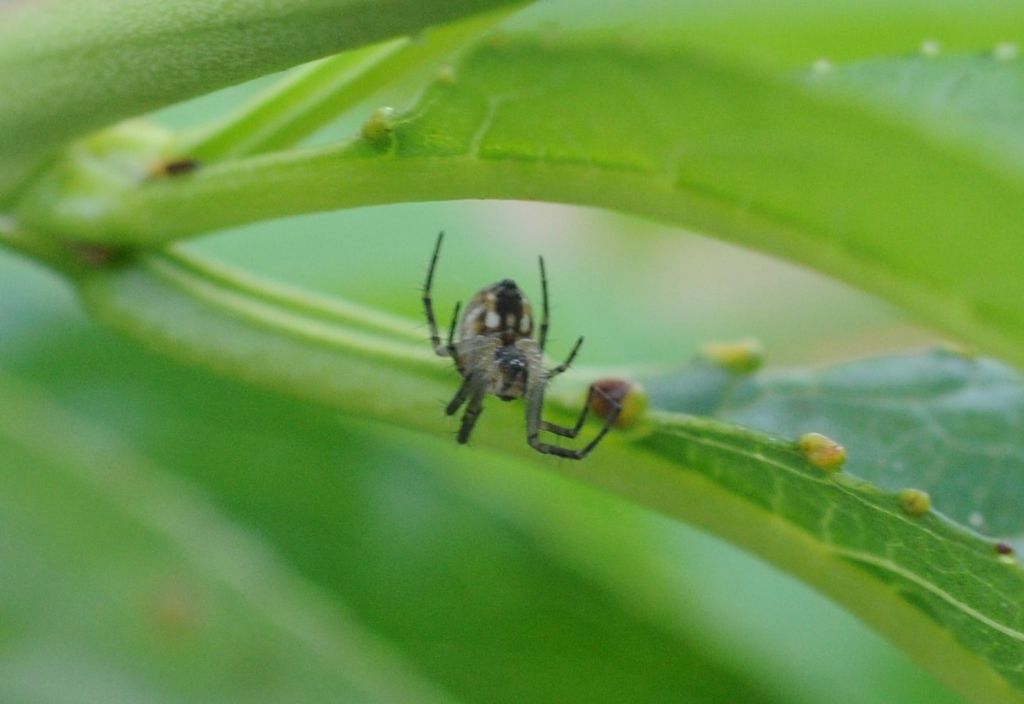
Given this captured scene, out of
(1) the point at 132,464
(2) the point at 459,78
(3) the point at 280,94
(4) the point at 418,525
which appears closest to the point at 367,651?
(4) the point at 418,525

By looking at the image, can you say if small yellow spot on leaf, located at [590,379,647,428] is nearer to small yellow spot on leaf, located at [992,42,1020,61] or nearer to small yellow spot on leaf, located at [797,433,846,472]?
small yellow spot on leaf, located at [797,433,846,472]

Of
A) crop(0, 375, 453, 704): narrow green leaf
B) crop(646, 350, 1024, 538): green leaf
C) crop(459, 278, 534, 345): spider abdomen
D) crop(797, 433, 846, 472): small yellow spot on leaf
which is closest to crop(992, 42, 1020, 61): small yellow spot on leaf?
crop(797, 433, 846, 472): small yellow spot on leaf

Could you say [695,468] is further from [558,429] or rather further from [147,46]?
[147,46]

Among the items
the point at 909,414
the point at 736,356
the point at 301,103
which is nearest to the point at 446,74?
the point at 301,103

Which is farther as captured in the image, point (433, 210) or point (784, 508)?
point (433, 210)

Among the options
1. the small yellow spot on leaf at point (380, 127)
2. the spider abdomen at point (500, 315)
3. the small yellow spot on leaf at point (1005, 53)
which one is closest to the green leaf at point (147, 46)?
the small yellow spot on leaf at point (380, 127)

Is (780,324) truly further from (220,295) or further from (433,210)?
(220,295)
